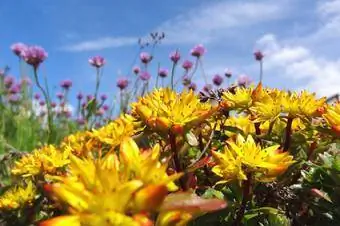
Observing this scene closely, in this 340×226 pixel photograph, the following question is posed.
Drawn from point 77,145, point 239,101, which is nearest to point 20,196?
point 77,145

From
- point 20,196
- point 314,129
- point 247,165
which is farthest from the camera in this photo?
point 20,196

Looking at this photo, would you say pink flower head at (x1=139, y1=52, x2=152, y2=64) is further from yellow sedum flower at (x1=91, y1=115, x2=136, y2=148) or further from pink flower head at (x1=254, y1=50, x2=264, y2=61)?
yellow sedum flower at (x1=91, y1=115, x2=136, y2=148)

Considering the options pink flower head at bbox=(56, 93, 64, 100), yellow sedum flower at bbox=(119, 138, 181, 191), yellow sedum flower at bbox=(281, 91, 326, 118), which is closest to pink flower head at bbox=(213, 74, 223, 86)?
pink flower head at bbox=(56, 93, 64, 100)

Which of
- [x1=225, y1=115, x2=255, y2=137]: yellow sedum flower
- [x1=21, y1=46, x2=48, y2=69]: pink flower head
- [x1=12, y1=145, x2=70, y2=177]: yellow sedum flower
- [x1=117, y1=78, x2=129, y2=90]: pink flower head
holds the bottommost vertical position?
[x1=117, y1=78, x2=129, y2=90]: pink flower head

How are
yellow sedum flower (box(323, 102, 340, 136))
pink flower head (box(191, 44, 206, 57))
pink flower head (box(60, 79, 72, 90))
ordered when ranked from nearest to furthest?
yellow sedum flower (box(323, 102, 340, 136)) < pink flower head (box(191, 44, 206, 57)) < pink flower head (box(60, 79, 72, 90))

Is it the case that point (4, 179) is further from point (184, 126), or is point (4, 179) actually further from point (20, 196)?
point (184, 126)
